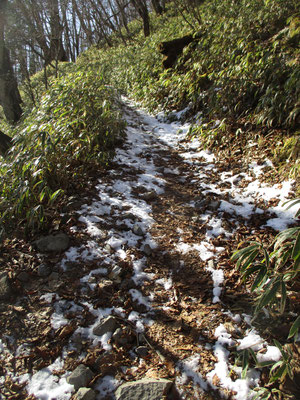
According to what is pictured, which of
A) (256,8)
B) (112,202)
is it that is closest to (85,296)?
(112,202)

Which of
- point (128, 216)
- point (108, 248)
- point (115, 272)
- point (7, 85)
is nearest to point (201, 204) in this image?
point (128, 216)

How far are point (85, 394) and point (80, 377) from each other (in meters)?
0.11

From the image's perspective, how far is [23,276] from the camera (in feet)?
7.15

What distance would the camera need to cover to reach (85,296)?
2.07 meters

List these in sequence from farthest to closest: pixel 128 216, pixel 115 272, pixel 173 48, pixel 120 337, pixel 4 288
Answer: pixel 173 48
pixel 128 216
pixel 115 272
pixel 4 288
pixel 120 337

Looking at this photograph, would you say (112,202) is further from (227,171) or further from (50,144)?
(227,171)

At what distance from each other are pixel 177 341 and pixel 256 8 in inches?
318

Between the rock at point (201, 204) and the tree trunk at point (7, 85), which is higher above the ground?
the tree trunk at point (7, 85)

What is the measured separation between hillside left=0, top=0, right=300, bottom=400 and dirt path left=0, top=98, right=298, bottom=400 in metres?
0.01

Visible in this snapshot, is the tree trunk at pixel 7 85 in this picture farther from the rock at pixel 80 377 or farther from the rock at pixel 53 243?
the rock at pixel 80 377

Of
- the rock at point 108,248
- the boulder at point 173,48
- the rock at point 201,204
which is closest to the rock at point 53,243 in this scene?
the rock at point 108,248

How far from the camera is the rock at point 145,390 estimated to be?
4.70 feet

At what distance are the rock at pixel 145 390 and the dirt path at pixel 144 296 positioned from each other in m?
0.07

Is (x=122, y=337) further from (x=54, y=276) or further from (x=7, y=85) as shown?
(x=7, y=85)
